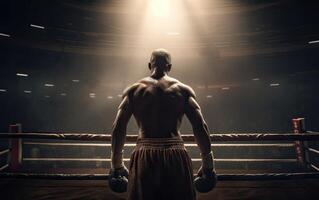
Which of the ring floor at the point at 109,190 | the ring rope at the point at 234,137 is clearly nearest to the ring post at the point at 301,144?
the ring floor at the point at 109,190

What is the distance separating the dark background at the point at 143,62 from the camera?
260 inches

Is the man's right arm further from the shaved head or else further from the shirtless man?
the shaved head

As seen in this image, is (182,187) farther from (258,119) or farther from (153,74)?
(258,119)

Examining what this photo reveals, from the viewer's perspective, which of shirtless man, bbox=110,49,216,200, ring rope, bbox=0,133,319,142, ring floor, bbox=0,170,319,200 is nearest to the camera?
shirtless man, bbox=110,49,216,200

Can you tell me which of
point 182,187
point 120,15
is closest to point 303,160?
point 182,187

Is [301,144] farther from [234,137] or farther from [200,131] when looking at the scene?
[200,131]

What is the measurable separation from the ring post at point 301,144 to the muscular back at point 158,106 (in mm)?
3482

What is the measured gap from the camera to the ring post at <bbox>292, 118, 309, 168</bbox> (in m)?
4.04

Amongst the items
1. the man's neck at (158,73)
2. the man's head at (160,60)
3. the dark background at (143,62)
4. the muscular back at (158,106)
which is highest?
the dark background at (143,62)

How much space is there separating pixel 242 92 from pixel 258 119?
4.00 feet

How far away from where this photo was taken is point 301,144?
429cm

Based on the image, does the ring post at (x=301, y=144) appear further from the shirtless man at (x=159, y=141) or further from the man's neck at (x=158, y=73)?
the man's neck at (x=158, y=73)

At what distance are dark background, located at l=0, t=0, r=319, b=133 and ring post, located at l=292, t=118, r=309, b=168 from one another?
10.4ft

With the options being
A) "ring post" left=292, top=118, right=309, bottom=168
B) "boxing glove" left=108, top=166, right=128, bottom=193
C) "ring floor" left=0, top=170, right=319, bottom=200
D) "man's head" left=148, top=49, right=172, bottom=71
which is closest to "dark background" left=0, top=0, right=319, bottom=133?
"ring post" left=292, top=118, right=309, bottom=168
